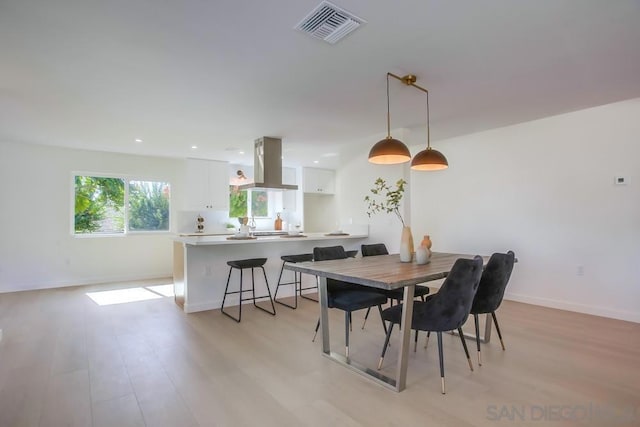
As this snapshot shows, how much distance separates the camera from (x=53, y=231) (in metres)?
5.68

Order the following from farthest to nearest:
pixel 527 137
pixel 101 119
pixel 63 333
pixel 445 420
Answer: pixel 527 137 < pixel 101 119 < pixel 63 333 < pixel 445 420

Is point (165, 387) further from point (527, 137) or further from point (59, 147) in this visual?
point (59, 147)

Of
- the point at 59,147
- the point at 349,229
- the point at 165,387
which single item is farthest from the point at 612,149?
the point at 59,147

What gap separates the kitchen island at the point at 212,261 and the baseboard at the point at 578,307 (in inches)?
103

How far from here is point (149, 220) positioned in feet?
21.9

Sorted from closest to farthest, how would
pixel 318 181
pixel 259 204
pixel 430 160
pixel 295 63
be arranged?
pixel 295 63
pixel 430 160
pixel 318 181
pixel 259 204

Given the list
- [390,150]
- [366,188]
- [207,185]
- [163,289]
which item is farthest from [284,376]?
[207,185]

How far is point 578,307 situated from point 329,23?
4336mm

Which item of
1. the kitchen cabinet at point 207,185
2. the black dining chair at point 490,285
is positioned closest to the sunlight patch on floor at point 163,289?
the kitchen cabinet at point 207,185

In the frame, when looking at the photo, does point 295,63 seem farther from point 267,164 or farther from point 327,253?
point 267,164

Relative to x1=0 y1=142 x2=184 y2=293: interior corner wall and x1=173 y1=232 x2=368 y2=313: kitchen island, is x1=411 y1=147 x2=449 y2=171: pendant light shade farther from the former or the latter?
x1=0 y1=142 x2=184 y2=293: interior corner wall

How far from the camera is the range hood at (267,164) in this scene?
5035mm

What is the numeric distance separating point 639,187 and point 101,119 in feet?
20.6

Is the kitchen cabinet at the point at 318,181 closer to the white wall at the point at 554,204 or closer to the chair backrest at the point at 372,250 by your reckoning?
the white wall at the point at 554,204
